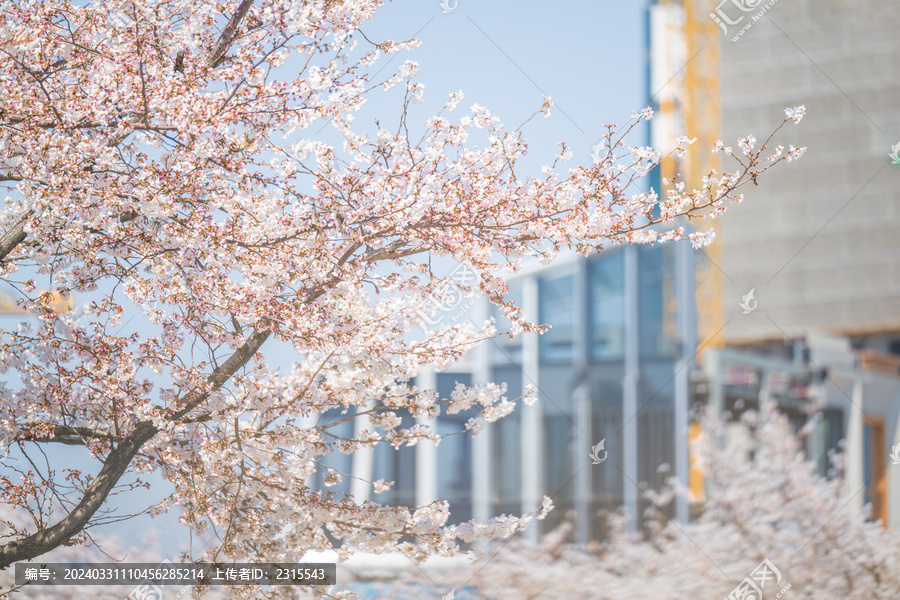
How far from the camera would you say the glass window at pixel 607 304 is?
10992 millimetres

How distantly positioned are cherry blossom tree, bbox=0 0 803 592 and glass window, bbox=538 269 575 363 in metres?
8.78

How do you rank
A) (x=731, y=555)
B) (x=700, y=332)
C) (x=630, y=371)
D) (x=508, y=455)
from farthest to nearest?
(x=700, y=332) → (x=508, y=455) → (x=630, y=371) → (x=731, y=555)

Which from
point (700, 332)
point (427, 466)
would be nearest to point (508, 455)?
point (427, 466)

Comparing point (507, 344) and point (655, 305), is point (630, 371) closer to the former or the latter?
point (655, 305)

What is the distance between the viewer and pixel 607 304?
11.2 m

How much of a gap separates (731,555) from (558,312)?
5.25 m

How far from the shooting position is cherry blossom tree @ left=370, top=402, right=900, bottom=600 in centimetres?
531

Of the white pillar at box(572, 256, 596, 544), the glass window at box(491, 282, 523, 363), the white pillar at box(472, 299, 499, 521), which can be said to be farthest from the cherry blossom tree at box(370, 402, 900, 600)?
the glass window at box(491, 282, 523, 363)

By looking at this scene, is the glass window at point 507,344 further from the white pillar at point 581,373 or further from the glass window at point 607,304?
the glass window at point 607,304

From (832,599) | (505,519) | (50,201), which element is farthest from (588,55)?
(50,201)

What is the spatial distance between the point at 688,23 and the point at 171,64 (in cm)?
1878

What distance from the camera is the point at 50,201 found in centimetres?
181

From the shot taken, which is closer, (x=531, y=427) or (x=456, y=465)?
(x=456, y=465)

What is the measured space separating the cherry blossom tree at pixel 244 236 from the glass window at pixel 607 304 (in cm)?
879
